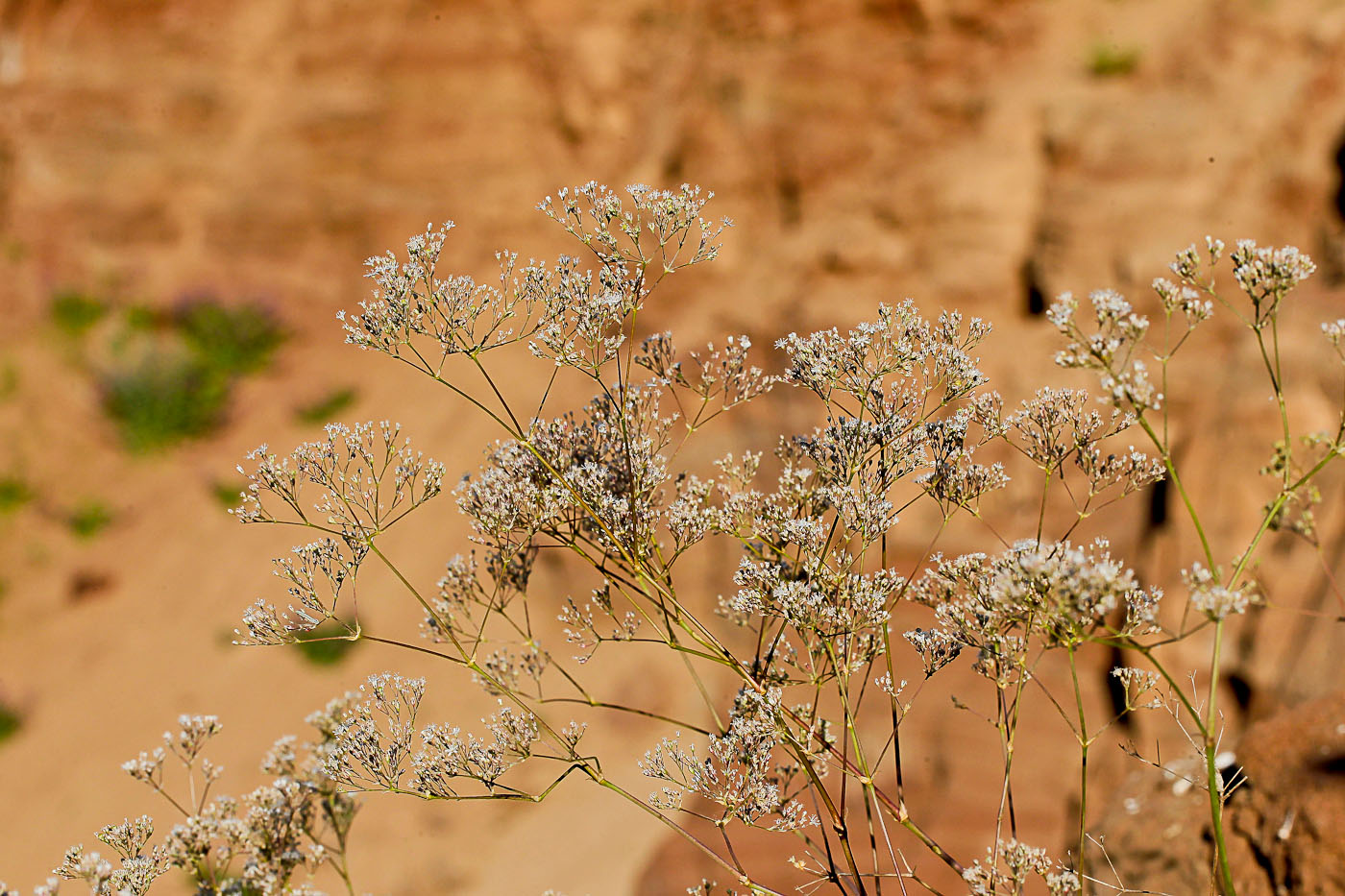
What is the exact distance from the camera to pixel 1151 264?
8.78 m

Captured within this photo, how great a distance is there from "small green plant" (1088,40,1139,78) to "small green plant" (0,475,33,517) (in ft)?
54.1

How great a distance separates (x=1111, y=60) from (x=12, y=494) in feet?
55.3

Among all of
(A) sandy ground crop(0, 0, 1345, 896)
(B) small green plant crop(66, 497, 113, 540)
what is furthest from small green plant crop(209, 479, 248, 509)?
(B) small green plant crop(66, 497, 113, 540)

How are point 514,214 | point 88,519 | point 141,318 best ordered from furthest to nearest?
point 141,318 < point 514,214 < point 88,519

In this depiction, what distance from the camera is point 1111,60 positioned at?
9883 mm

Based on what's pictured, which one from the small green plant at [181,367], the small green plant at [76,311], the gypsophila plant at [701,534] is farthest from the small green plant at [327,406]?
the gypsophila plant at [701,534]

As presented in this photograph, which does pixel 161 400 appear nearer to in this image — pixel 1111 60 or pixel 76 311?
pixel 76 311

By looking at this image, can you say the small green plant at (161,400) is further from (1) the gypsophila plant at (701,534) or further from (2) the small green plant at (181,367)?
(1) the gypsophila plant at (701,534)

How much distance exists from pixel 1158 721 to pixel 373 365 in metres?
12.9

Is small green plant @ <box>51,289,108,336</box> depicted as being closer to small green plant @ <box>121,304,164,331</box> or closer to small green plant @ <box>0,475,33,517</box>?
small green plant @ <box>121,304,164,331</box>

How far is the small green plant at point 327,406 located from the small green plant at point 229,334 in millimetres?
1437

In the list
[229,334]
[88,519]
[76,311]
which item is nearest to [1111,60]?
[229,334]

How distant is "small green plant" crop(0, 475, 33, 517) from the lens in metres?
14.7

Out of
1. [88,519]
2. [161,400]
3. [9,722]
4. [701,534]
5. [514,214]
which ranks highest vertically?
[514,214]
